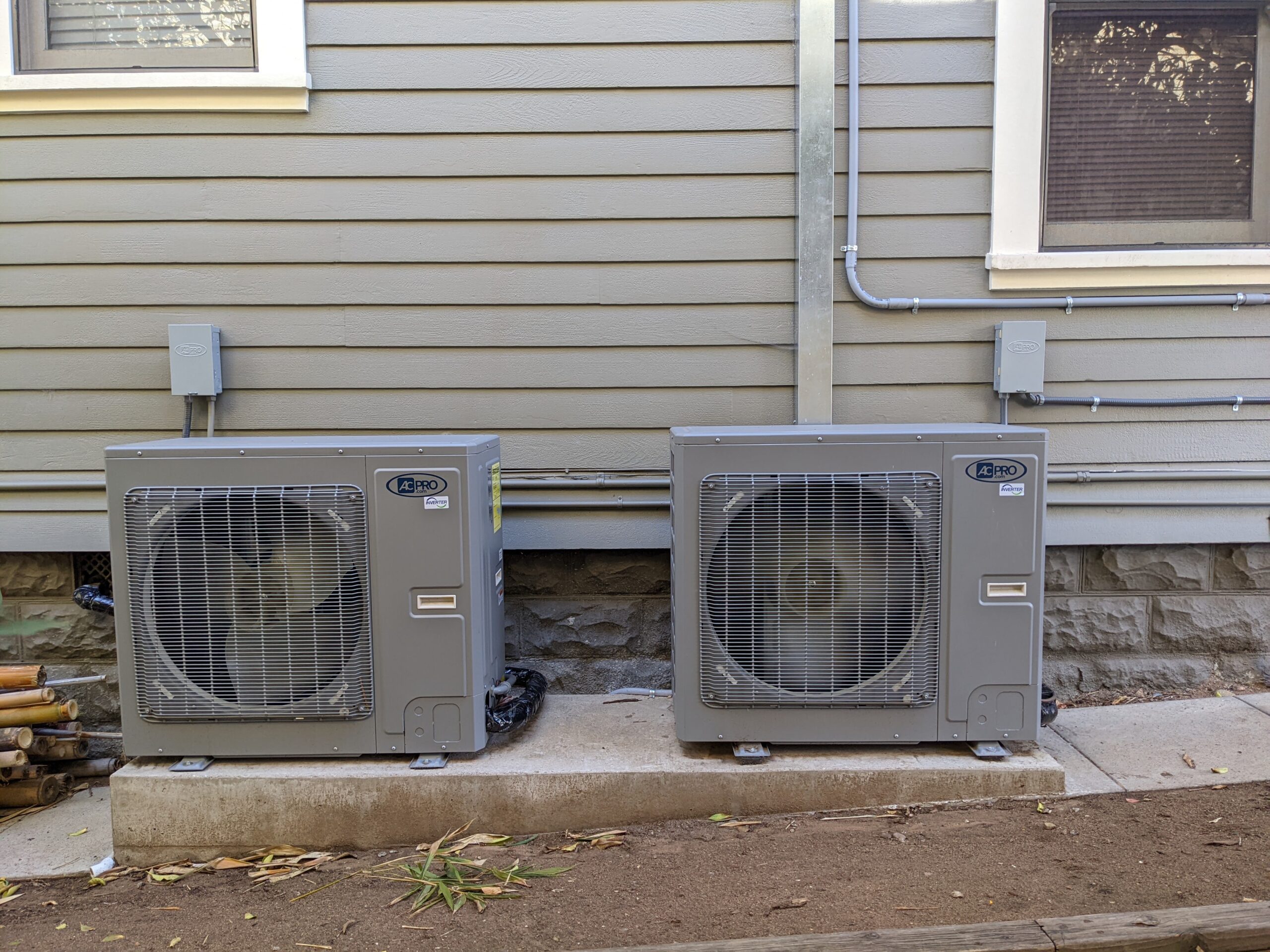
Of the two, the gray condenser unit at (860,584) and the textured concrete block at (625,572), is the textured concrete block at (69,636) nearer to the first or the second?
the textured concrete block at (625,572)

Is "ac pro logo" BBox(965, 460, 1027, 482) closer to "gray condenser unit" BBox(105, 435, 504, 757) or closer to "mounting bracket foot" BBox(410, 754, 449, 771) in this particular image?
"gray condenser unit" BBox(105, 435, 504, 757)

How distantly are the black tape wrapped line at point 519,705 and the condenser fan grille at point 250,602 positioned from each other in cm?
42

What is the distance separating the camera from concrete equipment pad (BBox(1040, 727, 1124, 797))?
2777 mm

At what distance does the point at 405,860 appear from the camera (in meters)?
2.60

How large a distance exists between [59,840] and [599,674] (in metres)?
1.97

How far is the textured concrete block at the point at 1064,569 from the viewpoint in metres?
3.59

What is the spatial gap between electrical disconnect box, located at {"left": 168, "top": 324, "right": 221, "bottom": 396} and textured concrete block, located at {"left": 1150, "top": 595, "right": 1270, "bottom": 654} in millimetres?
3934

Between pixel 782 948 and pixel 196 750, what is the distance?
1891 mm

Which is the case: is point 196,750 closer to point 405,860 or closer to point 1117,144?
point 405,860

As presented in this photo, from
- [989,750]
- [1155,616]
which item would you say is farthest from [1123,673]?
[989,750]

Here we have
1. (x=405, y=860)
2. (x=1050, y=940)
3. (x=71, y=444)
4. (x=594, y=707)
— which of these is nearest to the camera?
(x=1050, y=940)

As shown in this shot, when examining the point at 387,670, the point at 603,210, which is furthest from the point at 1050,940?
the point at 603,210

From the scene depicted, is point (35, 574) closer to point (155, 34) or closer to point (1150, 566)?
point (155, 34)

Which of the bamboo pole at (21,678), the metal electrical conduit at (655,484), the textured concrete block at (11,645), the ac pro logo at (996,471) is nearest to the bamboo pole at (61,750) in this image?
the bamboo pole at (21,678)
